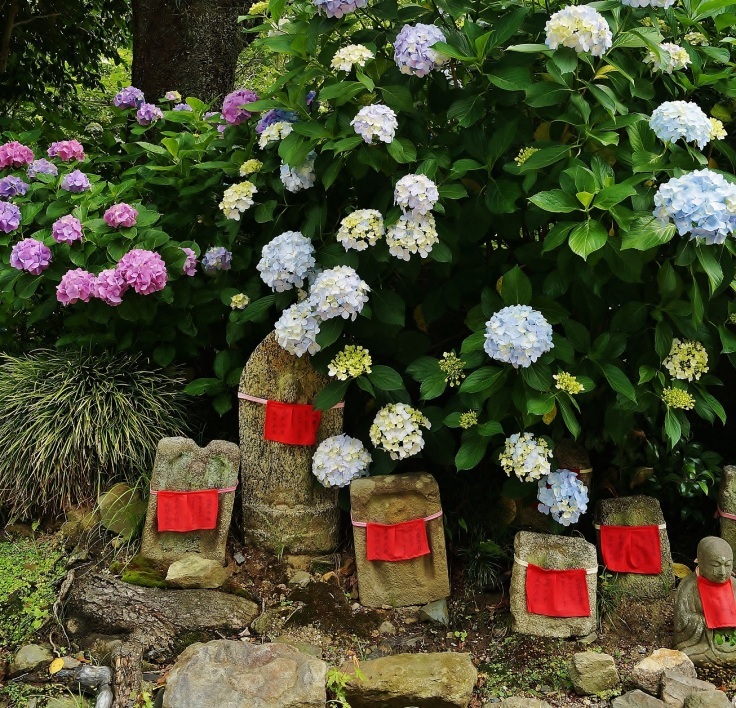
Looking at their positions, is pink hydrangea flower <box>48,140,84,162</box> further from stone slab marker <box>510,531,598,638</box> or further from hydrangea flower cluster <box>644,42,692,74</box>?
stone slab marker <box>510,531,598,638</box>

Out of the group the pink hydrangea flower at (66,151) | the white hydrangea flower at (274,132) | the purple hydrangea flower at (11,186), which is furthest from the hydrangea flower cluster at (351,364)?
the pink hydrangea flower at (66,151)

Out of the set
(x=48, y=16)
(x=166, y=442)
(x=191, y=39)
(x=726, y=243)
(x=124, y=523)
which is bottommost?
(x=124, y=523)

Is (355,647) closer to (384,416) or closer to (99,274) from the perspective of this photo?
(384,416)

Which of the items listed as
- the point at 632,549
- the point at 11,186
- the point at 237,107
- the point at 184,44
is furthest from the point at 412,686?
the point at 184,44

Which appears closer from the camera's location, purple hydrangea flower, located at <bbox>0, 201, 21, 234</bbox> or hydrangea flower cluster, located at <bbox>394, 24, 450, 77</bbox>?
hydrangea flower cluster, located at <bbox>394, 24, 450, 77</bbox>

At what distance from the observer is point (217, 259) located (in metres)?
3.26

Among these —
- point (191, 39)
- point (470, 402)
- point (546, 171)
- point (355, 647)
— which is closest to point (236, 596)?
point (355, 647)

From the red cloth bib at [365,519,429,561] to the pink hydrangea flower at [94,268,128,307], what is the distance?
121 cm

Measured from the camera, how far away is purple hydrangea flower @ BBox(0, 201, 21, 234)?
327cm

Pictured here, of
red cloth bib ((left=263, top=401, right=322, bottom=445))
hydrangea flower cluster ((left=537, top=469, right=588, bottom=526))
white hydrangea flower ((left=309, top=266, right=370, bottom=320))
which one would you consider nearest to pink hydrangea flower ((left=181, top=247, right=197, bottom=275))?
red cloth bib ((left=263, top=401, right=322, bottom=445))

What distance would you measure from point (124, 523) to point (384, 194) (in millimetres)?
1509

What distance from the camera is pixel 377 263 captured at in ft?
9.25

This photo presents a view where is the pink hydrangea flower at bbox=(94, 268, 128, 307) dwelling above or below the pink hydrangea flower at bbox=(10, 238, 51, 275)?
below

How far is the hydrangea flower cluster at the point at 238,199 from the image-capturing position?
9.94 feet
